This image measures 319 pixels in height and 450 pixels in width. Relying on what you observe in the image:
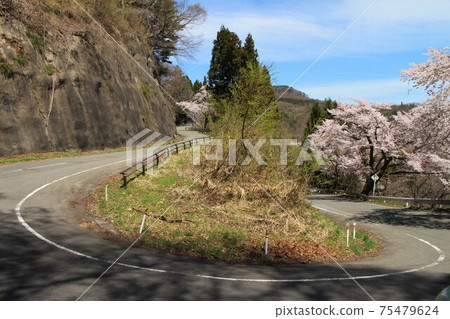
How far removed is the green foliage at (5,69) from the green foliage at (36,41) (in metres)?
3.40

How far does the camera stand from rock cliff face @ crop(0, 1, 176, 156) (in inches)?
942

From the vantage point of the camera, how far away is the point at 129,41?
4316 cm

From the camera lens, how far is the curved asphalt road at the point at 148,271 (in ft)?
21.8

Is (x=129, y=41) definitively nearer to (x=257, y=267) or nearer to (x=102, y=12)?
(x=102, y=12)

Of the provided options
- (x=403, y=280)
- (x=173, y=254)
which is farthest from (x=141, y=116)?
(x=403, y=280)

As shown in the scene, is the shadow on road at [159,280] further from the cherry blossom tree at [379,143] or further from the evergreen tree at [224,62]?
the evergreen tree at [224,62]

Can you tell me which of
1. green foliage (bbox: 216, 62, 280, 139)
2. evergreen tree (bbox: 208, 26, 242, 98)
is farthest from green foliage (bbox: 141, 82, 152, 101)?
green foliage (bbox: 216, 62, 280, 139)

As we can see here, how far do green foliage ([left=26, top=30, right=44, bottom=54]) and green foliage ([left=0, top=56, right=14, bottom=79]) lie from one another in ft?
11.2

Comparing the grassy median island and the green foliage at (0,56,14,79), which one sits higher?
the green foliage at (0,56,14,79)

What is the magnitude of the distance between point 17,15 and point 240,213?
2246 centimetres

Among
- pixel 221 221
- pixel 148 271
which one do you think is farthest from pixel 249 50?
pixel 148 271

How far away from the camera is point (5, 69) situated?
23484mm

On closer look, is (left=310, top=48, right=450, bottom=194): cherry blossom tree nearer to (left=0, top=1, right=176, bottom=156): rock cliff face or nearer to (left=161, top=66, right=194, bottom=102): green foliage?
(left=0, top=1, right=176, bottom=156): rock cliff face

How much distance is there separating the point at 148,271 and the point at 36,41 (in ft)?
81.7
